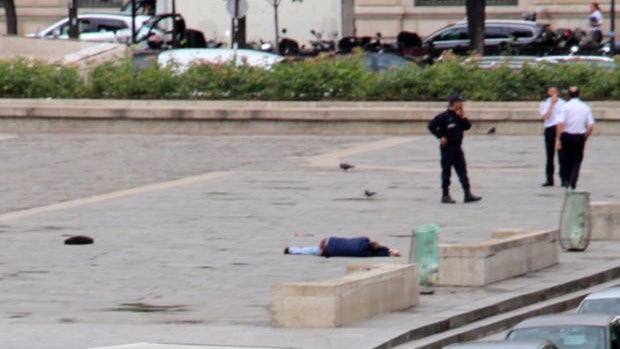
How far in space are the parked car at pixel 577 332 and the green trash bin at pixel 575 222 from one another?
296 inches

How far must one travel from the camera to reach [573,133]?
25.0 meters

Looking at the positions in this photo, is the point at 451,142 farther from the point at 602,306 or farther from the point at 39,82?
the point at 39,82

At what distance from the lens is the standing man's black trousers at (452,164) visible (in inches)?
943

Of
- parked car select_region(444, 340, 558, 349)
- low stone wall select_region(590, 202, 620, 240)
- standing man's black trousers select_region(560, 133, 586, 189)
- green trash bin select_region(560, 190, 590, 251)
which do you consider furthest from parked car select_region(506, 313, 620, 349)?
standing man's black trousers select_region(560, 133, 586, 189)

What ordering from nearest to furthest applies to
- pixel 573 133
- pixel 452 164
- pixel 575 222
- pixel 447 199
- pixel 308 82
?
1. pixel 575 222
2. pixel 452 164
3. pixel 447 199
4. pixel 573 133
5. pixel 308 82

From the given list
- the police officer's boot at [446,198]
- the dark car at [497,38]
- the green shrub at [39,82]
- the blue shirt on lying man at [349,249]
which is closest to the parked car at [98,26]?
the dark car at [497,38]

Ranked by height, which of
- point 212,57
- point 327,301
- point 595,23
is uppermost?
point 595,23

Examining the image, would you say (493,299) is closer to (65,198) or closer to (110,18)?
(65,198)

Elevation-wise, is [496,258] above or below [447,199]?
above

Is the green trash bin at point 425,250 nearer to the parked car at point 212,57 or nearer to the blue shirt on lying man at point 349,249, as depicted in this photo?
the blue shirt on lying man at point 349,249

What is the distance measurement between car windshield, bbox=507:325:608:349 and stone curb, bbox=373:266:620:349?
1.96 meters

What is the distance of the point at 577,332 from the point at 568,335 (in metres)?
0.07

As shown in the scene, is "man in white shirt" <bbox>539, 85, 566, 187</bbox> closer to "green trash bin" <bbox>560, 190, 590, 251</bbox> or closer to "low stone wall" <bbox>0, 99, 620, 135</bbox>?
"green trash bin" <bbox>560, 190, 590, 251</bbox>

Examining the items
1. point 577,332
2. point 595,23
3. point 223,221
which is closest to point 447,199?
point 223,221
